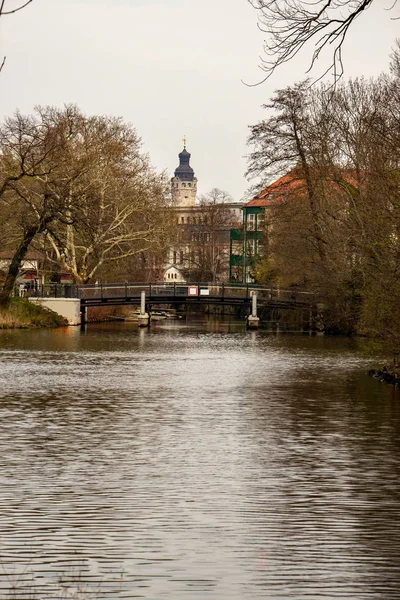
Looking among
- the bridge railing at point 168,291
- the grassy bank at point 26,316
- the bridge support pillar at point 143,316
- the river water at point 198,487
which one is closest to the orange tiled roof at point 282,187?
the bridge railing at point 168,291

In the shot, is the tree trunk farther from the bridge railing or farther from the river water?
the river water

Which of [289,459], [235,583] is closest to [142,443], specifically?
[289,459]

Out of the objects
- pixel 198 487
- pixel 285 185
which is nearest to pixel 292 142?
pixel 285 185

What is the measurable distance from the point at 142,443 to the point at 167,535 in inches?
264

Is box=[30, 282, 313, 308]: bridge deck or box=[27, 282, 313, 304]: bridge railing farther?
box=[30, 282, 313, 308]: bridge deck

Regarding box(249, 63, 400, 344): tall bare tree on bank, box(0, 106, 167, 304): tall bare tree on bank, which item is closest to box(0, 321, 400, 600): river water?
box(249, 63, 400, 344): tall bare tree on bank

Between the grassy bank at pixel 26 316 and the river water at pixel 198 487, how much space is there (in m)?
25.4

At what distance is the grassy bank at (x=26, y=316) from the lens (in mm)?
55656

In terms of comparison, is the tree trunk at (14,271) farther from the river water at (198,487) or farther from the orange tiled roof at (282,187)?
the river water at (198,487)

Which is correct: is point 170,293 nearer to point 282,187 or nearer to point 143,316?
point 143,316

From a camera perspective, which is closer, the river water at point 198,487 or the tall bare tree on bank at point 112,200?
the river water at point 198,487

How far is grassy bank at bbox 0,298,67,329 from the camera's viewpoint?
55.7 m

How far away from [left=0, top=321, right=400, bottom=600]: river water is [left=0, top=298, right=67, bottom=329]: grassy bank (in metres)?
25.4

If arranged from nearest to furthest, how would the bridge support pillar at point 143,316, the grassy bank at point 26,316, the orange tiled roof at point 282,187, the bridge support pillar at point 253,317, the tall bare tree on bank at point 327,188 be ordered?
the tall bare tree on bank at point 327,188 → the orange tiled roof at point 282,187 → the grassy bank at point 26,316 → the bridge support pillar at point 253,317 → the bridge support pillar at point 143,316
